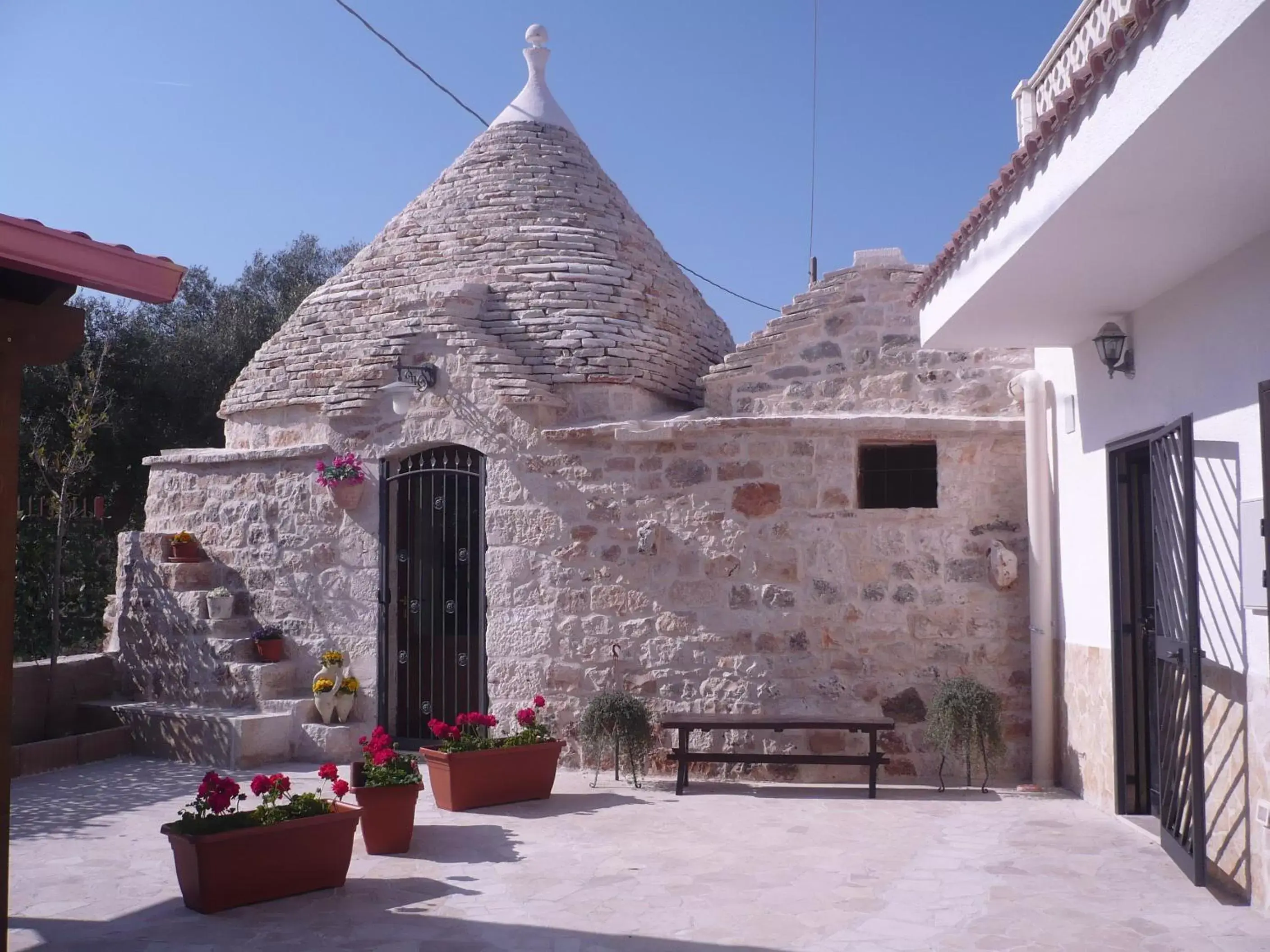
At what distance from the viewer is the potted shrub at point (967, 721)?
725cm

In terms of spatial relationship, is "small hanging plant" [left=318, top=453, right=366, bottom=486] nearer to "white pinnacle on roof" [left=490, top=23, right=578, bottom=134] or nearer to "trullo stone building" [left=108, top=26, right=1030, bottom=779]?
"trullo stone building" [left=108, top=26, right=1030, bottom=779]

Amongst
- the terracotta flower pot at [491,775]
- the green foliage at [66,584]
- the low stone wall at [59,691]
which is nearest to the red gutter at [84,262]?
the terracotta flower pot at [491,775]

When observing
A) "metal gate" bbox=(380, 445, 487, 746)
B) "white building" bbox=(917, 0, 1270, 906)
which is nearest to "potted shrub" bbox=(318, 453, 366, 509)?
"metal gate" bbox=(380, 445, 487, 746)

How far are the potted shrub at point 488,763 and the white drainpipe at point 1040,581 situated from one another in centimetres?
322

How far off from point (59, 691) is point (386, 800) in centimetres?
527

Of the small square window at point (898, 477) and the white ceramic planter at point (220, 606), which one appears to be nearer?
the small square window at point (898, 477)

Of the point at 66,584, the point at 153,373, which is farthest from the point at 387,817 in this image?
the point at 153,373

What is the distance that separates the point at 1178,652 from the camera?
5.22 m

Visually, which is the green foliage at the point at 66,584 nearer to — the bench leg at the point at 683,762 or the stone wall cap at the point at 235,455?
the stone wall cap at the point at 235,455

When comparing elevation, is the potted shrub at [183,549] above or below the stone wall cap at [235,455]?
below

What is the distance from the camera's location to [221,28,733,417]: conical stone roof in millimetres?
9102

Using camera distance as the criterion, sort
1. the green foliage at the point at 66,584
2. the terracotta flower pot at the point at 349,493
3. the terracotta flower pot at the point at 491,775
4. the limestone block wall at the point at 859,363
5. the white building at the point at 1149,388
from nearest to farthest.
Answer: the white building at the point at 1149,388 < the terracotta flower pot at the point at 491,775 < the limestone block wall at the point at 859,363 < the terracotta flower pot at the point at 349,493 < the green foliage at the point at 66,584

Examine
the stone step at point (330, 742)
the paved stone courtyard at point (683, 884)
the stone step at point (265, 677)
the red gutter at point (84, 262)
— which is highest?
the red gutter at point (84, 262)

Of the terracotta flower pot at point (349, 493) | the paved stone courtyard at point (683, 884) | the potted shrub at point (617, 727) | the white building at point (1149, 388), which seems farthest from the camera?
the terracotta flower pot at point (349, 493)
